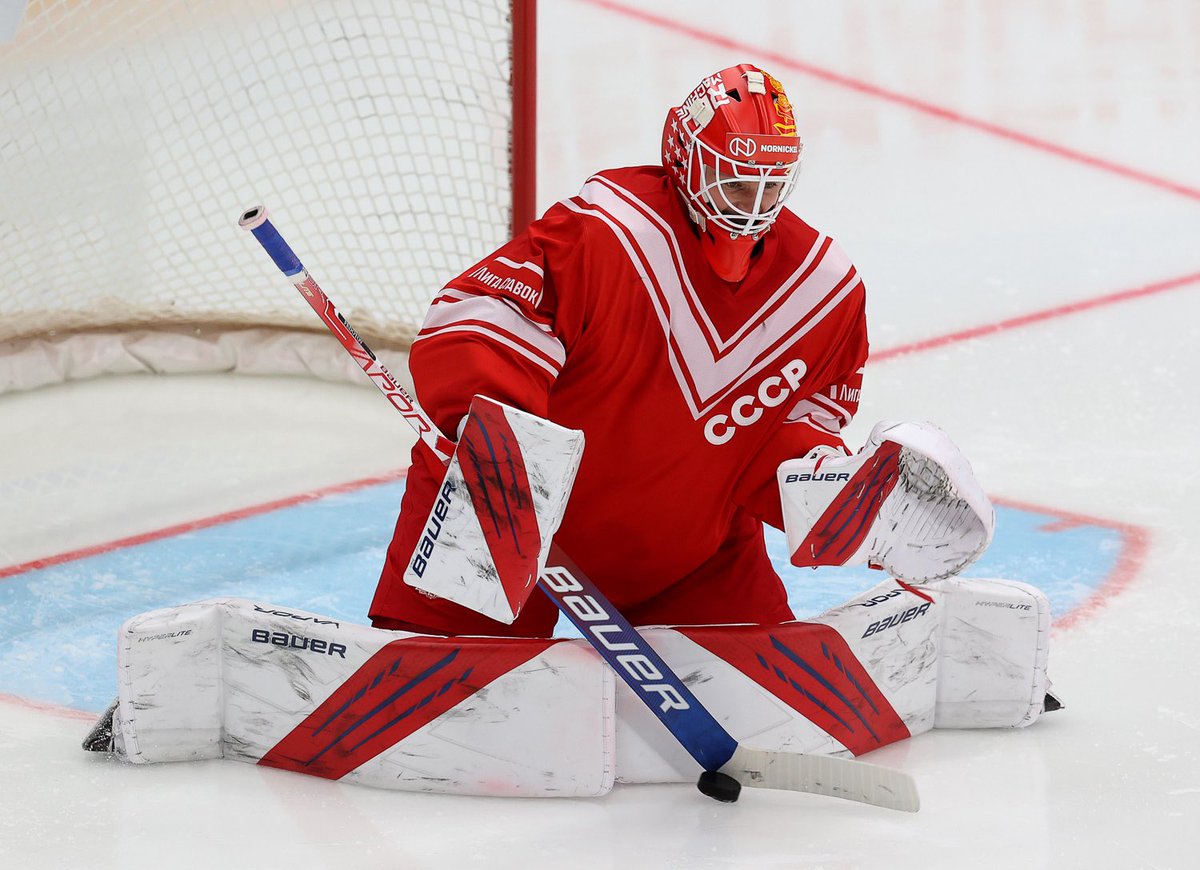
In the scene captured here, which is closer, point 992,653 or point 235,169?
point 992,653

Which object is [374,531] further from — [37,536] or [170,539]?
[37,536]

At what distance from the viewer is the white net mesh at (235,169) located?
3859mm

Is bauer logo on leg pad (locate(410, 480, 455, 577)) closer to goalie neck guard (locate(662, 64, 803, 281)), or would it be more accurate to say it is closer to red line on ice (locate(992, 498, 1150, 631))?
goalie neck guard (locate(662, 64, 803, 281))

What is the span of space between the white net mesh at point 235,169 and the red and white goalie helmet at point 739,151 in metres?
1.59

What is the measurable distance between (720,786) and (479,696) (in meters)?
0.32

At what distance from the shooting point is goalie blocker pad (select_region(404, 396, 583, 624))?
1.90 meters

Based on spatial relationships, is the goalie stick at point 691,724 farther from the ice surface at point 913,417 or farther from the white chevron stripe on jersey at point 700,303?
the white chevron stripe on jersey at point 700,303

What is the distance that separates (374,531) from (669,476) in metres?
1.13

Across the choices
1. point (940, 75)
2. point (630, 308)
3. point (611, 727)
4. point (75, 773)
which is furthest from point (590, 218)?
point (940, 75)

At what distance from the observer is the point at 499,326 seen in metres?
2.03

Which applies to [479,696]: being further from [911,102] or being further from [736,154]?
[911,102]

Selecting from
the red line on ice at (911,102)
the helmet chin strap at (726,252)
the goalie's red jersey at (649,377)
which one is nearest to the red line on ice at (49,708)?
the goalie's red jersey at (649,377)

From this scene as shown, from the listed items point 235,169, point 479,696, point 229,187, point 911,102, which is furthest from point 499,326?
point 911,102

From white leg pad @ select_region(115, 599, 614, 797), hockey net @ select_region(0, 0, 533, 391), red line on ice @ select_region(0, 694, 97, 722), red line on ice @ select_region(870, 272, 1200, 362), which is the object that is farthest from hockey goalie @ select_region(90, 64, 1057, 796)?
red line on ice @ select_region(870, 272, 1200, 362)
